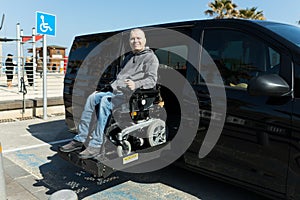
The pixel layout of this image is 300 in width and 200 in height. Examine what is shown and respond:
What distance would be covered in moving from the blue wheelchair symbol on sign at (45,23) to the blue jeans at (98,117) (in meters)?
4.57

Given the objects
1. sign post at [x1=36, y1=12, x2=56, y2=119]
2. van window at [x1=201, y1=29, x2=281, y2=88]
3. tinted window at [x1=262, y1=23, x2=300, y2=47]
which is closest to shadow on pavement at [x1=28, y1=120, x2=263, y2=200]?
van window at [x1=201, y1=29, x2=281, y2=88]

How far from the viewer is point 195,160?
309cm

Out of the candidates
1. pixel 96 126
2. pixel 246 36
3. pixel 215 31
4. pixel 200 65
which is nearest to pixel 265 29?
pixel 246 36

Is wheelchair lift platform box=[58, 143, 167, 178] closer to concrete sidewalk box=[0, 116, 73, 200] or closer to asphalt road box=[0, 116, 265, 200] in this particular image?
asphalt road box=[0, 116, 265, 200]

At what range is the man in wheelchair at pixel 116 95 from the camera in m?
2.94

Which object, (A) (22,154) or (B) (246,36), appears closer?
(B) (246,36)

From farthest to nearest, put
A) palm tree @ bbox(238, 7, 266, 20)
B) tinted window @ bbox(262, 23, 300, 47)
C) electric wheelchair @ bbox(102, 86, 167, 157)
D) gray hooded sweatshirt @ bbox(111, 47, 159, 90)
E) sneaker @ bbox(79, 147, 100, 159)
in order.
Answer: palm tree @ bbox(238, 7, 266, 20), gray hooded sweatshirt @ bbox(111, 47, 159, 90), electric wheelchair @ bbox(102, 86, 167, 157), sneaker @ bbox(79, 147, 100, 159), tinted window @ bbox(262, 23, 300, 47)

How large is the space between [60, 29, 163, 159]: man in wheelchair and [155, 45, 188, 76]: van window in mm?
332

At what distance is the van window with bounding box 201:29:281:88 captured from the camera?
261 centimetres

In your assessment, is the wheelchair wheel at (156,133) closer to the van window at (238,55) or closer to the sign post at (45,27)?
the van window at (238,55)

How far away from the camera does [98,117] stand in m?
3.02

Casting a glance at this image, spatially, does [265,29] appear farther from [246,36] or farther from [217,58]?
[217,58]

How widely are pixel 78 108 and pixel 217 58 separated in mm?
2331

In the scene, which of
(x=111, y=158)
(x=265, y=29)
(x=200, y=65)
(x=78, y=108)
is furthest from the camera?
(x=78, y=108)
